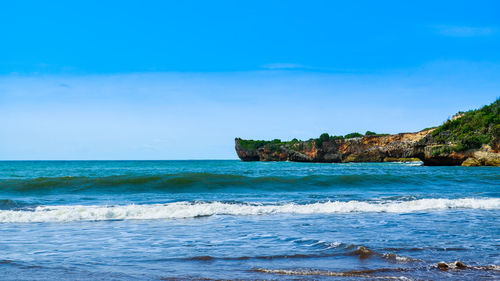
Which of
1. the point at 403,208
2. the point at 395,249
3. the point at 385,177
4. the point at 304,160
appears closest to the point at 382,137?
the point at 304,160

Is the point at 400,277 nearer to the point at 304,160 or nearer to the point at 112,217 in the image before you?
the point at 112,217

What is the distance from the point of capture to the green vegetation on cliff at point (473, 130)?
42.4 m

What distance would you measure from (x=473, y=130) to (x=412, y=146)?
6.52m

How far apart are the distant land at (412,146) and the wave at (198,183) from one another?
17.9 m

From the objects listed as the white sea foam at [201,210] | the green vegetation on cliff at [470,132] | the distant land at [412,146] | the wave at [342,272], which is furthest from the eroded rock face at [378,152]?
the wave at [342,272]

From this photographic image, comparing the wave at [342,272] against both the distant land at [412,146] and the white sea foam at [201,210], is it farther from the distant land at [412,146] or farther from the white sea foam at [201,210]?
the distant land at [412,146]

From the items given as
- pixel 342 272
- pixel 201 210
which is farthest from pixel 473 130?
pixel 342 272

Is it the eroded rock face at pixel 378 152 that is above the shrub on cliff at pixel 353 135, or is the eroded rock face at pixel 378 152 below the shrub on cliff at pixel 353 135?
below

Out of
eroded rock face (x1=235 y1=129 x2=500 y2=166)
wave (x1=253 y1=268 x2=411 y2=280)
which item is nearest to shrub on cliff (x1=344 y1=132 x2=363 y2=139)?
eroded rock face (x1=235 y1=129 x2=500 y2=166)

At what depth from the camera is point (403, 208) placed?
1281 cm

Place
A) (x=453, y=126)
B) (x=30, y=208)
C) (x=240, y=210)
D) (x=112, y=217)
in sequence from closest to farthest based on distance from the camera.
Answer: (x=112, y=217)
(x=240, y=210)
(x=30, y=208)
(x=453, y=126)

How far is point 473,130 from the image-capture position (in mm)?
44969

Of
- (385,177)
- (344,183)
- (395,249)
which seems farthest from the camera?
(385,177)

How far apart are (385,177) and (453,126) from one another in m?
27.4
